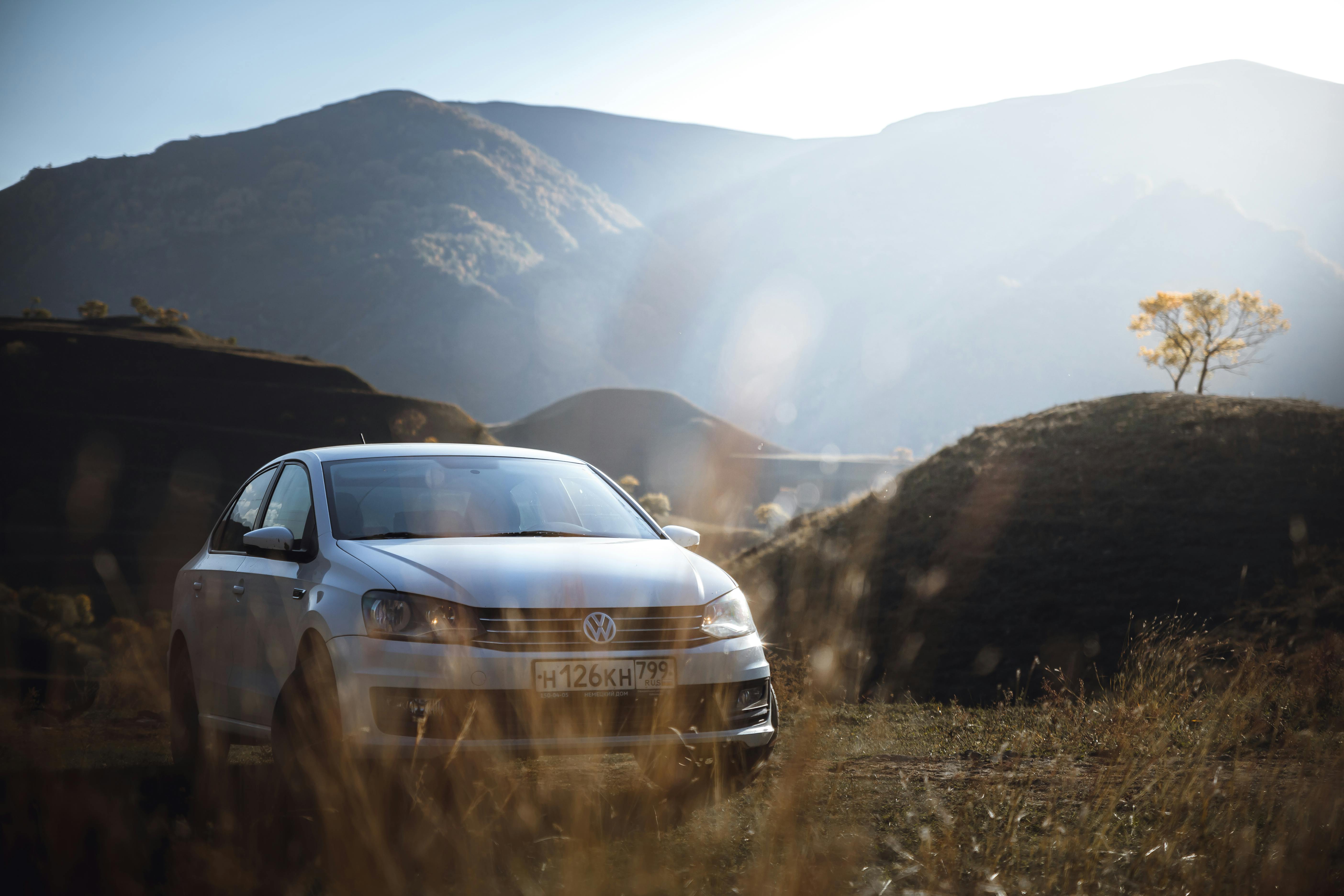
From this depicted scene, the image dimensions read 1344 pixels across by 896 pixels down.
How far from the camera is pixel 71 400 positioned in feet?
281

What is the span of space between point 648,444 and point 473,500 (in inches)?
7172

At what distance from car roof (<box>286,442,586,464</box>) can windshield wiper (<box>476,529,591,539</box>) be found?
16.2 inches

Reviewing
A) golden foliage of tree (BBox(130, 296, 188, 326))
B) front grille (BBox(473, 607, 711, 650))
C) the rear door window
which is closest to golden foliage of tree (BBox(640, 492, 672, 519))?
golden foliage of tree (BBox(130, 296, 188, 326))

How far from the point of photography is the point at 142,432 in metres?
83.2

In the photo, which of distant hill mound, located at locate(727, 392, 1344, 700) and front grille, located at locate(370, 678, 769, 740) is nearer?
front grille, located at locate(370, 678, 769, 740)

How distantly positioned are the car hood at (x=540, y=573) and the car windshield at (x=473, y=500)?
0.87ft

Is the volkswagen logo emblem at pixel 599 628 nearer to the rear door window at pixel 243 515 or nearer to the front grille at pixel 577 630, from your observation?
the front grille at pixel 577 630

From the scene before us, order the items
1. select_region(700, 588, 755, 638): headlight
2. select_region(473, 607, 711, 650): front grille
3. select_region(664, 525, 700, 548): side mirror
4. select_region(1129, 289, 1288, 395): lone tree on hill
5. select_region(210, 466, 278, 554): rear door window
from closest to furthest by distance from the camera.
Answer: select_region(473, 607, 711, 650): front grille < select_region(700, 588, 755, 638): headlight < select_region(664, 525, 700, 548): side mirror < select_region(210, 466, 278, 554): rear door window < select_region(1129, 289, 1288, 395): lone tree on hill

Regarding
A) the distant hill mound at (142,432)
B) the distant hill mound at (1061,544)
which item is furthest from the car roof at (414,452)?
the distant hill mound at (142,432)

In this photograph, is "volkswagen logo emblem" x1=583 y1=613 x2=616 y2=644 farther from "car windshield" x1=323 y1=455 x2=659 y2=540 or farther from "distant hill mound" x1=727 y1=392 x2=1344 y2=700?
"distant hill mound" x1=727 y1=392 x2=1344 y2=700

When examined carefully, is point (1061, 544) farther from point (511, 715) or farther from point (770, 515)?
point (770, 515)

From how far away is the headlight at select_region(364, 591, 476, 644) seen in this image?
12.3 ft

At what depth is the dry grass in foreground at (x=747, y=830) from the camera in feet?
10.6

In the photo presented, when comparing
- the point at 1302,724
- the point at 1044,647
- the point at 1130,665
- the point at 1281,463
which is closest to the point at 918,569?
the point at 1044,647
